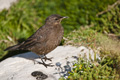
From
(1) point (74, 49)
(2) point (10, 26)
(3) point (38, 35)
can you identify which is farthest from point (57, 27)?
(2) point (10, 26)

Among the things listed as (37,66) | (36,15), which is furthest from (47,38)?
(36,15)

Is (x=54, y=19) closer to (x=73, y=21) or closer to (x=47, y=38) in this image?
(x=47, y=38)

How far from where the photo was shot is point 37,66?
18.2 feet

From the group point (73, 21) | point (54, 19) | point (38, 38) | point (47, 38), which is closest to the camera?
point (47, 38)

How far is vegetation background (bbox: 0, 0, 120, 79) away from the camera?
265 inches

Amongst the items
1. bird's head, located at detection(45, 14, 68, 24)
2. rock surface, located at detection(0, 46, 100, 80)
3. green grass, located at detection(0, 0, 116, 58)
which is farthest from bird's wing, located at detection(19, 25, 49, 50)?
green grass, located at detection(0, 0, 116, 58)

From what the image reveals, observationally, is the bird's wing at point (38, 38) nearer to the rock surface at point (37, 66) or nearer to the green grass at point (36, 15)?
the rock surface at point (37, 66)

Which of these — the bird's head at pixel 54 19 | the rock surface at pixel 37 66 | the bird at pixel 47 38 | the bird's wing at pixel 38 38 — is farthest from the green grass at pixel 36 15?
the bird's head at pixel 54 19

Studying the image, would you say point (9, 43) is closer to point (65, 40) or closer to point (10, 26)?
point (10, 26)

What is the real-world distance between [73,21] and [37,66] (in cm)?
353

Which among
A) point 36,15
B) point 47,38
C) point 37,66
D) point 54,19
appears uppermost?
point 36,15

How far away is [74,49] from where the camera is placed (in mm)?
6324

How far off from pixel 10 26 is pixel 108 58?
449 centimetres

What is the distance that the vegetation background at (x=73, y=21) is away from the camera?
673cm
